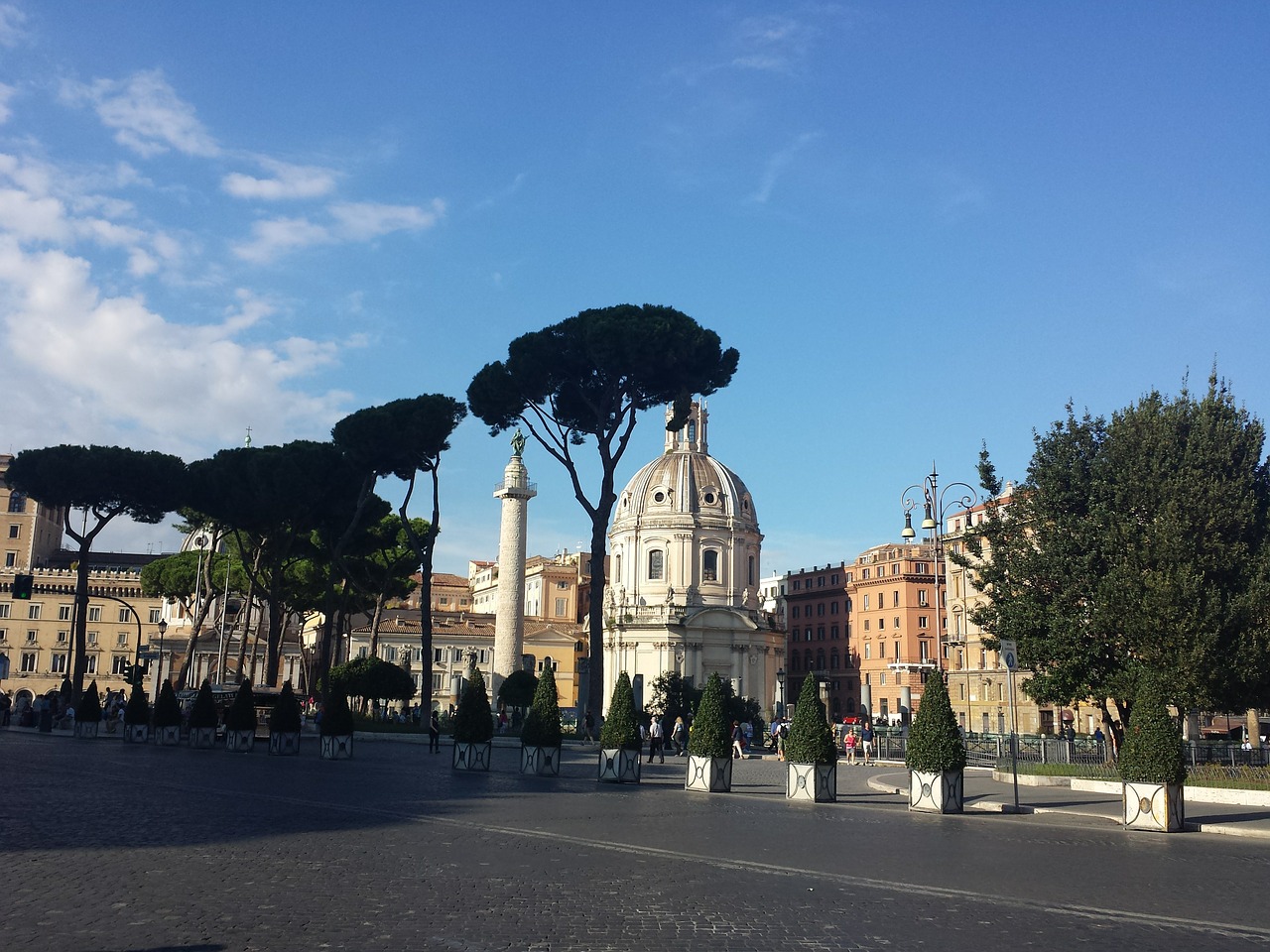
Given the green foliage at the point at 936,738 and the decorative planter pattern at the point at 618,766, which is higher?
the green foliage at the point at 936,738

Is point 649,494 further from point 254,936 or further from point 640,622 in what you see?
point 254,936

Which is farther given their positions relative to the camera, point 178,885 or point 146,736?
point 146,736

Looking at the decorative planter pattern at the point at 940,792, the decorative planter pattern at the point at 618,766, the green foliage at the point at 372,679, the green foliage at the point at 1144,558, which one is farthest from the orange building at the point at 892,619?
the decorative planter pattern at the point at 940,792

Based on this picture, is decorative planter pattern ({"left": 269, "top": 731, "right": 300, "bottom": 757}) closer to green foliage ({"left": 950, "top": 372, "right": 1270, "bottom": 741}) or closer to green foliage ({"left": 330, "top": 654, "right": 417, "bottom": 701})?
green foliage ({"left": 330, "top": 654, "right": 417, "bottom": 701})

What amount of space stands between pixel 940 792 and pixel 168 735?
75.4 feet

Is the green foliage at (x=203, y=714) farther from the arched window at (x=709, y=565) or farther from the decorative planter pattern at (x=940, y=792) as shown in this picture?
the arched window at (x=709, y=565)

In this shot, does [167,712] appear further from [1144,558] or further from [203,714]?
[1144,558]

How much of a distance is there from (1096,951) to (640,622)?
74.8 meters

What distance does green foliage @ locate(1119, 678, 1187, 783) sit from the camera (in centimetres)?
1622

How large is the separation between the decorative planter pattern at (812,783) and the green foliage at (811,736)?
13cm

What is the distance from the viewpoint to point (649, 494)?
3398 inches

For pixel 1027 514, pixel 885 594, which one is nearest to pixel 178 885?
pixel 1027 514

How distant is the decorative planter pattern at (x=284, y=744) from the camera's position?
2831cm

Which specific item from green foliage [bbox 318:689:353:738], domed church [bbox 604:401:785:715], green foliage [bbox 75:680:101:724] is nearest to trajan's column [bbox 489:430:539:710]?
domed church [bbox 604:401:785:715]
